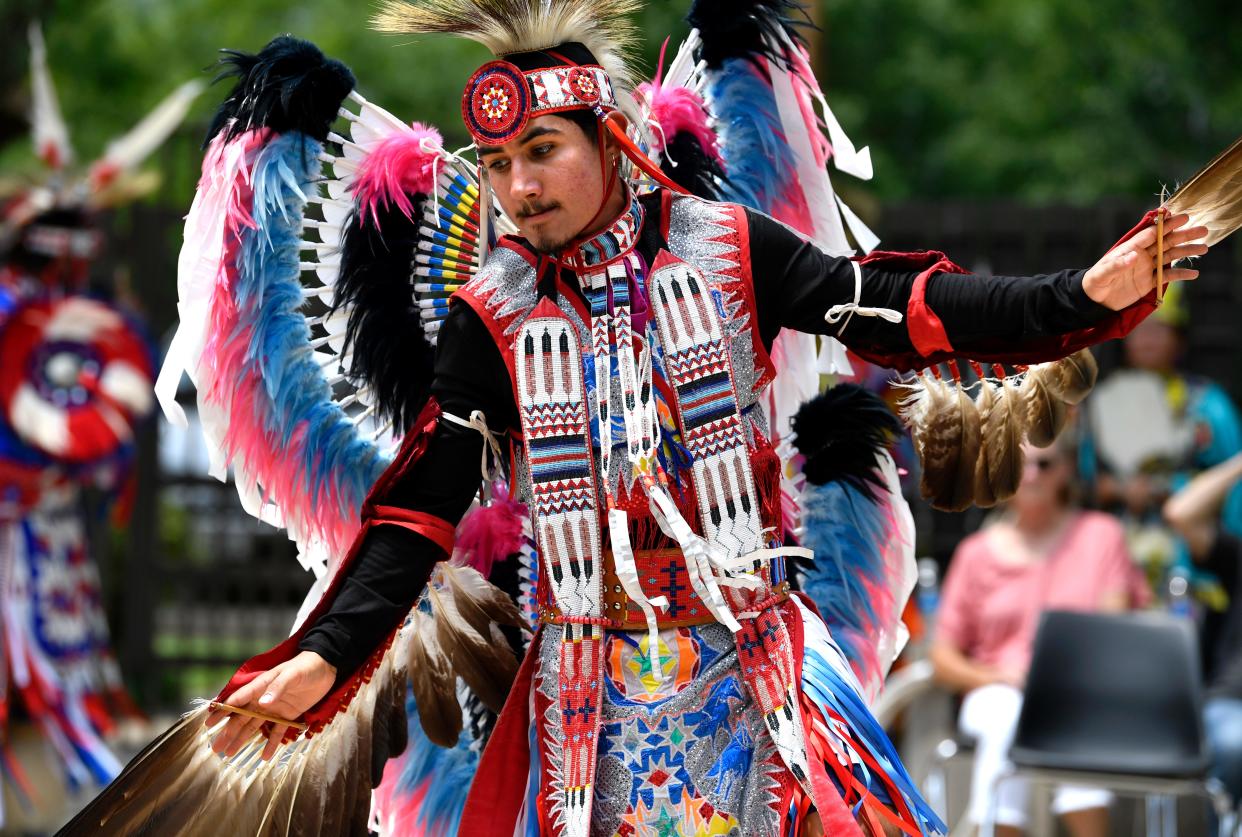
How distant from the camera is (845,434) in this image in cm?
299

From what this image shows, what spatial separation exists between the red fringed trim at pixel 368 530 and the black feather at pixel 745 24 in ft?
2.87

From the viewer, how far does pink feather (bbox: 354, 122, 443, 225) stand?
9.64 ft

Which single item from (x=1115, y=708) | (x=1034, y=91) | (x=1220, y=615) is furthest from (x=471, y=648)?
(x=1034, y=91)

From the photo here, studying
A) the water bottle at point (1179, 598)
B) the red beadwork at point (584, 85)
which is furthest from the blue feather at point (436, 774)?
the water bottle at point (1179, 598)

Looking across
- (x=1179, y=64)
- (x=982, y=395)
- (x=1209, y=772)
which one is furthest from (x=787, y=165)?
(x=1179, y=64)

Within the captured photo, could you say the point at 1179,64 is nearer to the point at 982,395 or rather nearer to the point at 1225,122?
the point at 1225,122

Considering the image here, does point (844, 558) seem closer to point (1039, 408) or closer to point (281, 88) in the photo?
point (1039, 408)

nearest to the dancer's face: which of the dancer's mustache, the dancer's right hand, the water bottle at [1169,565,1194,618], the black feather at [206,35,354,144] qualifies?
the dancer's mustache

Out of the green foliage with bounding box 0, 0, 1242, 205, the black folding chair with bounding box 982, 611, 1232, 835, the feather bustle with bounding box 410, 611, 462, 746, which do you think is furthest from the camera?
the green foliage with bounding box 0, 0, 1242, 205

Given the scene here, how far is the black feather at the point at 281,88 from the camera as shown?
2.81m

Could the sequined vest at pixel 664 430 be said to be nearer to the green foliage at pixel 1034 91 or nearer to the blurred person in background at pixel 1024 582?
the blurred person in background at pixel 1024 582

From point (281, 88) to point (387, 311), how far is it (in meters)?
0.43

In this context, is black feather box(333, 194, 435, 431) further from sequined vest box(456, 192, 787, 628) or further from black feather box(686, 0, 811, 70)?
black feather box(686, 0, 811, 70)

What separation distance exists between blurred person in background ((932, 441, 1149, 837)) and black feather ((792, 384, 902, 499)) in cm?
249
